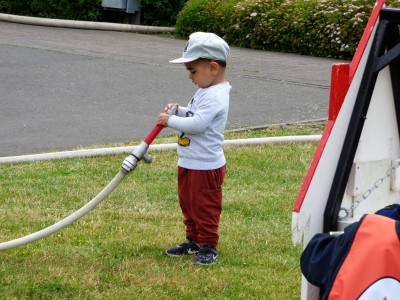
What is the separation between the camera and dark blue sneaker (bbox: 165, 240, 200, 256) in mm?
5484

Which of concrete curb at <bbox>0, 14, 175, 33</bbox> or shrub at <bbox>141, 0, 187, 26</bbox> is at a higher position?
shrub at <bbox>141, 0, 187, 26</bbox>

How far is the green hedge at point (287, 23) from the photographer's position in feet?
51.9

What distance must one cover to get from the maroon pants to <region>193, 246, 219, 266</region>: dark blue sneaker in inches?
1.4

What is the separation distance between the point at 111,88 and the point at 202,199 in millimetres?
7127

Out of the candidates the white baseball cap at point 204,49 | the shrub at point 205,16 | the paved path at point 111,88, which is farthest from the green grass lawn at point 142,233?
the shrub at point 205,16

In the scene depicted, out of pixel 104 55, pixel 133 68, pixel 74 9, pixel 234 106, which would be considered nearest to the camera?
pixel 234 106

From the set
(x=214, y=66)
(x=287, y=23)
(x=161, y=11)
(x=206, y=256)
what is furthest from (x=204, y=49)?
(x=161, y=11)

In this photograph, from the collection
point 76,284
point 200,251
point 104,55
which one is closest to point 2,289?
point 76,284

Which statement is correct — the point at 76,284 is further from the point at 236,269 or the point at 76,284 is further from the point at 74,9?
the point at 74,9

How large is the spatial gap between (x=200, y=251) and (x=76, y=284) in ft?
2.66

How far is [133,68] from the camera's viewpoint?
553 inches

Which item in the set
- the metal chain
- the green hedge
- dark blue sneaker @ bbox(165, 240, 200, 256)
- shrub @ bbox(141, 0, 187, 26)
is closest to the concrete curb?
shrub @ bbox(141, 0, 187, 26)

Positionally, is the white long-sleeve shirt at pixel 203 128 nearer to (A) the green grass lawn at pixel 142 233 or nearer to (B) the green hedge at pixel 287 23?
(A) the green grass lawn at pixel 142 233

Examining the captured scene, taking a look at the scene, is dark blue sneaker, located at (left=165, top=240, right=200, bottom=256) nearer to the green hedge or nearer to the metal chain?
the metal chain
